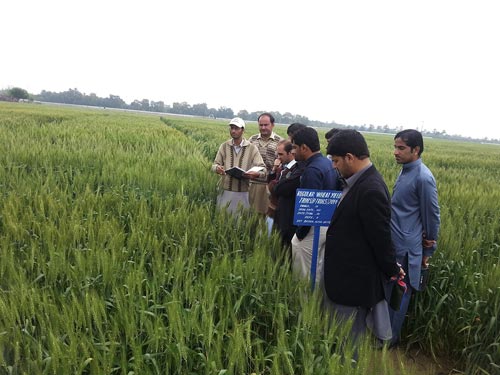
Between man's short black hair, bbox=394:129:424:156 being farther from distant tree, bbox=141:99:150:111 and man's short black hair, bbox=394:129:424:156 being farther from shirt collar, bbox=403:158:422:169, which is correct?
distant tree, bbox=141:99:150:111

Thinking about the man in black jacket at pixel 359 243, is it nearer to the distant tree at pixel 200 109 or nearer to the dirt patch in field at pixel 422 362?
the dirt patch in field at pixel 422 362

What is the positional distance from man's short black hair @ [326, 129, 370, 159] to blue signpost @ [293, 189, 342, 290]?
1.45ft

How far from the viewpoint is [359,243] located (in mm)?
1997

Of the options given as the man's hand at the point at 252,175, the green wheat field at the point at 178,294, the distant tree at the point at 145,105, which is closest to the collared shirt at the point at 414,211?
the green wheat field at the point at 178,294

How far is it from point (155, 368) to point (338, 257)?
Result: 121 centimetres

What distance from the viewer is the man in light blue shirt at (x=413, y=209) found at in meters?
2.43

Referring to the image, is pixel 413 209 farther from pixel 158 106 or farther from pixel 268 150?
pixel 158 106

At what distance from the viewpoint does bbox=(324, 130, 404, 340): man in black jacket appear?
190 centimetres

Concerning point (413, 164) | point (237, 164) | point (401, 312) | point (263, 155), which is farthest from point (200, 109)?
point (401, 312)

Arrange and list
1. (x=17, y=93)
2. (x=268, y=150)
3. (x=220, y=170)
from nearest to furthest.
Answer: (x=220, y=170) < (x=268, y=150) < (x=17, y=93)

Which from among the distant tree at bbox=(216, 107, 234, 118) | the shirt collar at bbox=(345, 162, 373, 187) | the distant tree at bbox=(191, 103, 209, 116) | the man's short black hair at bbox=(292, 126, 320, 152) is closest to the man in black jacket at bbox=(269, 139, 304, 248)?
the man's short black hair at bbox=(292, 126, 320, 152)

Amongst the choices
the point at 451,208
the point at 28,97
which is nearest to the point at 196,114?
the point at 28,97

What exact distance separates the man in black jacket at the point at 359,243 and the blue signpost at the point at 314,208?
270mm

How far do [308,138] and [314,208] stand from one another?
584 mm
